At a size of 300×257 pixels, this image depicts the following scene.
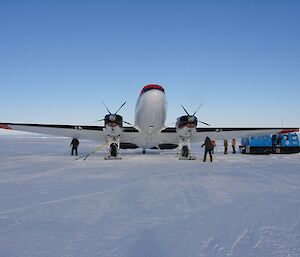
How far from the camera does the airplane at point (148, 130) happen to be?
684 inches

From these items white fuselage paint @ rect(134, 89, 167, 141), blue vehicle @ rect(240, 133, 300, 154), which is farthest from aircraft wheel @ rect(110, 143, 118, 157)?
blue vehicle @ rect(240, 133, 300, 154)

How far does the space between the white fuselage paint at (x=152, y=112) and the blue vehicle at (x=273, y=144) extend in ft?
35.2

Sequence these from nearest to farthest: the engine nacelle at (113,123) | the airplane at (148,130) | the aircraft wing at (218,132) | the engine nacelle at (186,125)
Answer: the airplane at (148,130) → the engine nacelle at (113,123) → the engine nacelle at (186,125) → the aircraft wing at (218,132)

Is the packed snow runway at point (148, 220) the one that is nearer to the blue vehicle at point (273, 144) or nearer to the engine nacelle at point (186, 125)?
the engine nacelle at point (186, 125)

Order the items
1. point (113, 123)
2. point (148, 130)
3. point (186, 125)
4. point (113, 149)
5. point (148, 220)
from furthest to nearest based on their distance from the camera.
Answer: point (148, 130) < point (186, 125) < point (113, 149) < point (113, 123) < point (148, 220)

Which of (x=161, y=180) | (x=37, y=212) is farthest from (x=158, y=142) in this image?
(x=37, y=212)

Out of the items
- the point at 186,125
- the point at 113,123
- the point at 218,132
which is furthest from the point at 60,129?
the point at 218,132

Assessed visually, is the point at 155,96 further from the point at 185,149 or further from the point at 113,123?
the point at 185,149

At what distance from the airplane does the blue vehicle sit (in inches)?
126

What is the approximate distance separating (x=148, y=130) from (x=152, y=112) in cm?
216

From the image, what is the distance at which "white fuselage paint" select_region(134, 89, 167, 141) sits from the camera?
16875 mm

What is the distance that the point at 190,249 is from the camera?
3432 mm

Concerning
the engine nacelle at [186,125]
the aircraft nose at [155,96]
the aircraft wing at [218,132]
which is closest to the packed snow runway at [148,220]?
the aircraft nose at [155,96]

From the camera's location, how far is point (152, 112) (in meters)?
17.3
